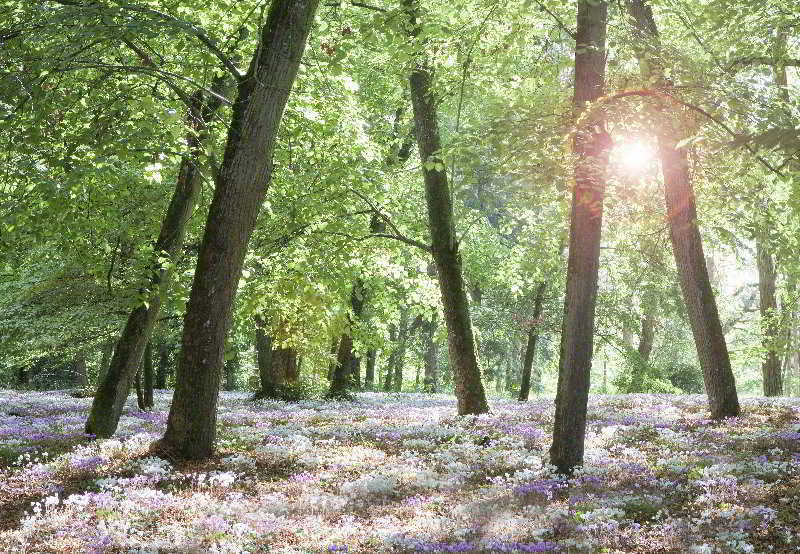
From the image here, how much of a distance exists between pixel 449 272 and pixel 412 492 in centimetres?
809

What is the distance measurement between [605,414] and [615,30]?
33.7ft

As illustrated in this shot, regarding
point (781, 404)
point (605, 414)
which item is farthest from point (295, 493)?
point (781, 404)

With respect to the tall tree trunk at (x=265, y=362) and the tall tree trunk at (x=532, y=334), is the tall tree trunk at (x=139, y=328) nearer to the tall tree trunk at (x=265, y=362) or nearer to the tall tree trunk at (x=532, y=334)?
the tall tree trunk at (x=265, y=362)

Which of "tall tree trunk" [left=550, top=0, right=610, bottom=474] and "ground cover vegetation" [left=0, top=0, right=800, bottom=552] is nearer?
"ground cover vegetation" [left=0, top=0, right=800, bottom=552]

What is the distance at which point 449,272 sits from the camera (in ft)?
52.4

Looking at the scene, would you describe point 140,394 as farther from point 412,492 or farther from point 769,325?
point 769,325

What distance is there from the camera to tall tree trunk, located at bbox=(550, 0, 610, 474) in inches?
363

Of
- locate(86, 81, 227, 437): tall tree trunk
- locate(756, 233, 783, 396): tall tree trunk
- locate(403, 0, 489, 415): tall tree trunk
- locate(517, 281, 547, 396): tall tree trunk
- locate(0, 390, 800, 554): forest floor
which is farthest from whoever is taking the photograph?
locate(517, 281, 547, 396): tall tree trunk

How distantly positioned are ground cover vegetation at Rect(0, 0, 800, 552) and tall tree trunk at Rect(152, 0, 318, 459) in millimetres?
36

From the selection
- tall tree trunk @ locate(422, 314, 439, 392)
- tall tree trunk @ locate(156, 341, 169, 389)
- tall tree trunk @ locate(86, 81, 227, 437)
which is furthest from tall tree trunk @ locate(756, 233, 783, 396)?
tall tree trunk @ locate(156, 341, 169, 389)

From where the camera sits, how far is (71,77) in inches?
467

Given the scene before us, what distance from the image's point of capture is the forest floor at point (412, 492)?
611 cm

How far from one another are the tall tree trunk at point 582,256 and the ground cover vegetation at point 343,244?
0.04 m

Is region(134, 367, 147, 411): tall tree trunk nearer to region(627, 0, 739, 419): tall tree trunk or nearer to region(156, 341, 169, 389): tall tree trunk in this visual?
region(156, 341, 169, 389): tall tree trunk
